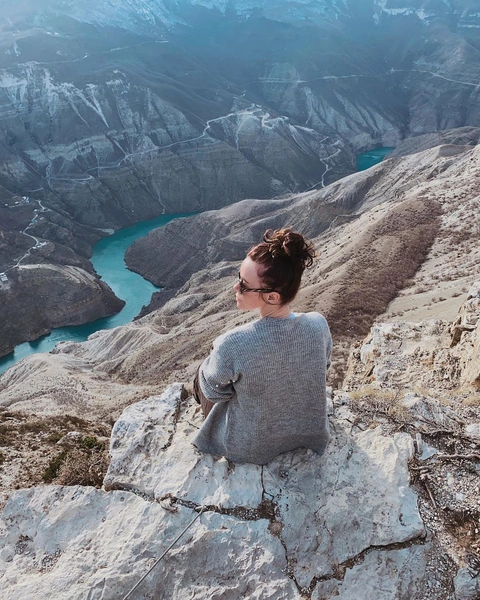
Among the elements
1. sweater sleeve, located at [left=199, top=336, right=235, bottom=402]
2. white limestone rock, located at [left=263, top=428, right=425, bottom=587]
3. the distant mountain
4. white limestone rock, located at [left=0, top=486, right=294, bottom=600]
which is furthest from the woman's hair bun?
the distant mountain

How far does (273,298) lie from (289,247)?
430 mm

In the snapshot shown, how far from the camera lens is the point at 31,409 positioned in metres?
19.6

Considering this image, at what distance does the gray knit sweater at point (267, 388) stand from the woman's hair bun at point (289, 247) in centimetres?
54

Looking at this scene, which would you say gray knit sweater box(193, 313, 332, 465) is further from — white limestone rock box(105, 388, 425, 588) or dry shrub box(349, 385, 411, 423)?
dry shrub box(349, 385, 411, 423)

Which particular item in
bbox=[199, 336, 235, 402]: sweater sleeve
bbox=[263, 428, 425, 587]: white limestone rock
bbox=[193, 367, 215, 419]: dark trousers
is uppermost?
bbox=[199, 336, 235, 402]: sweater sleeve

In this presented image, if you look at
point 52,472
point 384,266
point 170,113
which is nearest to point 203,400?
point 52,472

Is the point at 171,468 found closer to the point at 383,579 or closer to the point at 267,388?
the point at 267,388

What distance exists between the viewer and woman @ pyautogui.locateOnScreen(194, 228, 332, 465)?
3.48m

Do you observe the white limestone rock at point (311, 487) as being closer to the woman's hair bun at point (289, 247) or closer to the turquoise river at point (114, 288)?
the woman's hair bun at point (289, 247)

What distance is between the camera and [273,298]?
355cm

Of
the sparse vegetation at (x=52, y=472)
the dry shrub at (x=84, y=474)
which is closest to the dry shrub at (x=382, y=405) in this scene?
the dry shrub at (x=84, y=474)

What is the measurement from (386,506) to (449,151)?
159ft

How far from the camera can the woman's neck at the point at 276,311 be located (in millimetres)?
3635

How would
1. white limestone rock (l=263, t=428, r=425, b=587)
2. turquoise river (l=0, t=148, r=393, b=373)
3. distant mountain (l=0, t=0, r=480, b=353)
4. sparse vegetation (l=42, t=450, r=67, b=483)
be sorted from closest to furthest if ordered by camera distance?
white limestone rock (l=263, t=428, r=425, b=587)
sparse vegetation (l=42, t=450, r=67, b=483)
turquoise river (l=0, t=148, r=393, b=373)
distant mountain (l=0, t=0, r=480, b=353)
